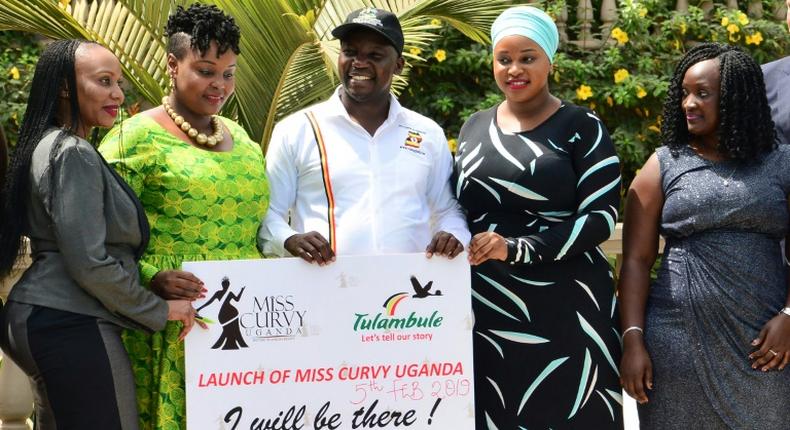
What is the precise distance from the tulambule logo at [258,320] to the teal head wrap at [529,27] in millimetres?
1247

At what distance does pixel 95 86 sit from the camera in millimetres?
3475

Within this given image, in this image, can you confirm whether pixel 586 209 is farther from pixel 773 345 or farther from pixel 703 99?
pixel 773 345

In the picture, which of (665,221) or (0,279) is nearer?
(0,279)

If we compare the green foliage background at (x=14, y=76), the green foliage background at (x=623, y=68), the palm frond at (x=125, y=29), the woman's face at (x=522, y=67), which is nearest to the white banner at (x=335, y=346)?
the woman's face at (x=522, y=67)

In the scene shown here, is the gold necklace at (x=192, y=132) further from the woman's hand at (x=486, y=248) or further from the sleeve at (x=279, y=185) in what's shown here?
the woman's hand at (x=486, y=248)

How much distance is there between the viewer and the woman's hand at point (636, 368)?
3.88 metres

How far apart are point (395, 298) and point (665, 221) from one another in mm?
1034

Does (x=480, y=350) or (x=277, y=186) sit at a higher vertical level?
(x=277, y=186)

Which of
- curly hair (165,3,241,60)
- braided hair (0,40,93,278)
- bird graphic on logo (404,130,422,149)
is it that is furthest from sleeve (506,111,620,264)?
braided hair (0,40,93,278)

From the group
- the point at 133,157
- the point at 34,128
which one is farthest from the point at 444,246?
the point at 34,128

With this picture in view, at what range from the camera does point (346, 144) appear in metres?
3.90

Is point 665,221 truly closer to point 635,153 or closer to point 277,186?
point 277,186

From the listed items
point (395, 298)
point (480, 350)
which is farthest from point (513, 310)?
point (395, 298)

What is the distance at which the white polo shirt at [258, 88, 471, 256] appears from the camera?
3840mm
